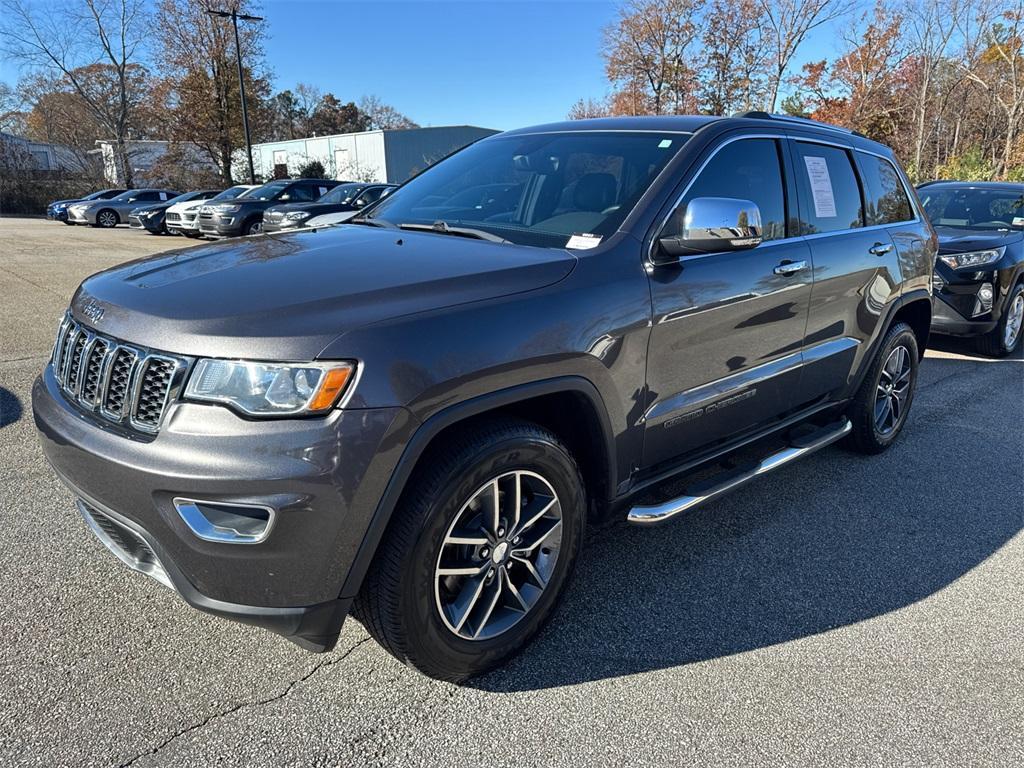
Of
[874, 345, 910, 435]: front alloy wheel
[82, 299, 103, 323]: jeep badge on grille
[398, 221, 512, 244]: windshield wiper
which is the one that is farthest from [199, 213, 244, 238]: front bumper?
[82, 299, 103, 323]: jeep badge on grille

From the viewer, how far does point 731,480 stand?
317 cm

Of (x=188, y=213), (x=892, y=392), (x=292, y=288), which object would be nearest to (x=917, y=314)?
(x=892, y=392)

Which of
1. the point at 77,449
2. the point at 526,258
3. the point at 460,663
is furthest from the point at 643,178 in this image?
the point at 77,449

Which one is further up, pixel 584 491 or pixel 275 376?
pixel 275 376

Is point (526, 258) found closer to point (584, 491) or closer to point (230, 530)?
point (584, 491)

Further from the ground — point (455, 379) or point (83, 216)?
point (455, 379)

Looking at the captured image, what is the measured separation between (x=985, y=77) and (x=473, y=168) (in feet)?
115

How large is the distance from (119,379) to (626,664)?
191cm

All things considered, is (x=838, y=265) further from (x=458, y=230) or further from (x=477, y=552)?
(x=477, y=552)

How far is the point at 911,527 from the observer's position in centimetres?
369

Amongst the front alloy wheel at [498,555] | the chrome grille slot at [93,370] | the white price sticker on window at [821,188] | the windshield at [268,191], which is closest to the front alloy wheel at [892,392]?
the white price sticker on window at [821,188]

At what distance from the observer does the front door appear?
2.80 meters

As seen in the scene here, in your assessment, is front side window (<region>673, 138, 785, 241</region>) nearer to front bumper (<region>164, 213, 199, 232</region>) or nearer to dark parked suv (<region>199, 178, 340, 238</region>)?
dark parked suv (<region>199, 178, 340, 238</region>)

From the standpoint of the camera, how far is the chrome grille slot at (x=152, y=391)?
2020 millimetres
